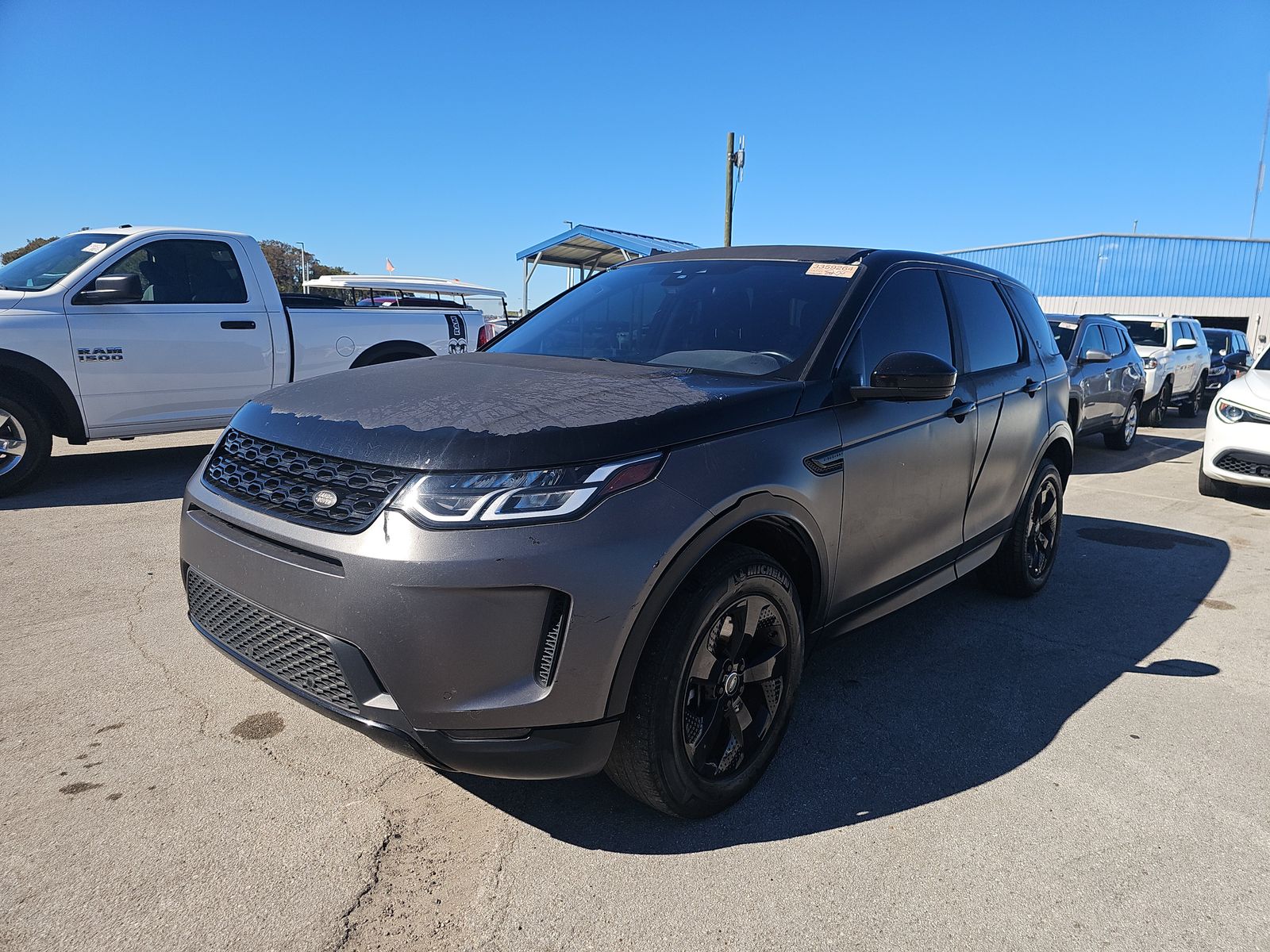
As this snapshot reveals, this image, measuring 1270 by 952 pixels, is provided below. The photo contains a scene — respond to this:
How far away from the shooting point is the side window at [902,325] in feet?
9.84

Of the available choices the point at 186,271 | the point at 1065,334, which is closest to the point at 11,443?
the point at 186,271

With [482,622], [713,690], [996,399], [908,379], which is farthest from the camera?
[996,399]

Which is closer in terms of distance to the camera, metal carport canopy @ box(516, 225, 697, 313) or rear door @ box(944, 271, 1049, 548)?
rear door @ box(944, 271, 1049, 548)

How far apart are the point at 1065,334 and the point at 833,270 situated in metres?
7.99

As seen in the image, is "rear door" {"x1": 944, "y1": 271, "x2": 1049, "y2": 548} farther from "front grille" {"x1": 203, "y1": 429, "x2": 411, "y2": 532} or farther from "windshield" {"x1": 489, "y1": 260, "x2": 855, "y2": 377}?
"front grille" {"x1": 203, "y1": 429, "x2": 411, "y2": 532}

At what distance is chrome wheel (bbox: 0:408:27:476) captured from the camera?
6.01m

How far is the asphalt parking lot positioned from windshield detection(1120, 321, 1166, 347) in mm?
11063

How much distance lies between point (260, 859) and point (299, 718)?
2.67 ft

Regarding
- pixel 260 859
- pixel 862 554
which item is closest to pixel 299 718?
pixel 260 859

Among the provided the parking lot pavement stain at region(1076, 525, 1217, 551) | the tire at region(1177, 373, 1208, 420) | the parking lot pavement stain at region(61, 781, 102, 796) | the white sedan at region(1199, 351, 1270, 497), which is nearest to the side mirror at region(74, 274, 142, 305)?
the parking lot pavement stain at region(61, 781, 102, 796)

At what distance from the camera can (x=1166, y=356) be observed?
1302 cm

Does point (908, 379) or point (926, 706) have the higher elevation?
point (908, 379)

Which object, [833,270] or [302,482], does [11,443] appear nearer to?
[302,482]

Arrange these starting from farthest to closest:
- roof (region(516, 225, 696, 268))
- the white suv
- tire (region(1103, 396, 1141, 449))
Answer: roof (region(516, 225, 696, 268)) → the white suv → tire (region(1103, 396, 1141, 449))
